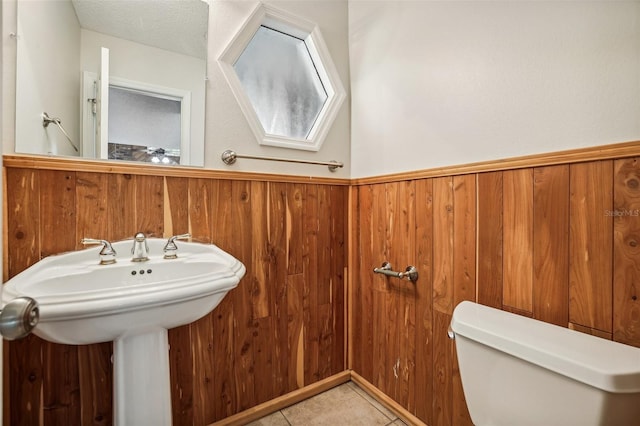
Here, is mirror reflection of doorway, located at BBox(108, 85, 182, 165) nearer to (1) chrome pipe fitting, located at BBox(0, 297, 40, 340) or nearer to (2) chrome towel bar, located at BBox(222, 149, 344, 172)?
(2) chrome towel bar, located at BBox(222, 149, 344, 172)

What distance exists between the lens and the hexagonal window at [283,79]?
1490 mm

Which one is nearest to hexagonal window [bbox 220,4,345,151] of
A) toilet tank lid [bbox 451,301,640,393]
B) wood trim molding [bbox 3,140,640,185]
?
wood trim molding [bbox 3,140,640,185]

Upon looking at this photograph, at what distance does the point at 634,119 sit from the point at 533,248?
0.45m

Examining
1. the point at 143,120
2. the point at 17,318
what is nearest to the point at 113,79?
the point at 143,120

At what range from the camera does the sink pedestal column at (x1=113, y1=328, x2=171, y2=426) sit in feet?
3.02

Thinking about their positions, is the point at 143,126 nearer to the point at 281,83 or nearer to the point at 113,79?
the point at 113,79

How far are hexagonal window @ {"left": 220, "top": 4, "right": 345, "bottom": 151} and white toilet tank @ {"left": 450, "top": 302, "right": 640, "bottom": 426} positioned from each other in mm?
1202

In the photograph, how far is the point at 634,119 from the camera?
835 millimetres

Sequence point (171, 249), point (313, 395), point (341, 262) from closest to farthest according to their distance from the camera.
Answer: point (171, 249)
point (313, 395)
point (341, 262)

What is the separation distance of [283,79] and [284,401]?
1754 mm

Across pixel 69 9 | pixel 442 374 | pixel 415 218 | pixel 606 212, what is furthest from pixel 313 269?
pixel 69 9

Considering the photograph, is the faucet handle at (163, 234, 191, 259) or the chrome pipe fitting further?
the faucet handle at (163, 234, 191, 259)

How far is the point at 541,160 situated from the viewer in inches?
39.3

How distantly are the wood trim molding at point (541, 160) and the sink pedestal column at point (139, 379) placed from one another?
1203 mm
